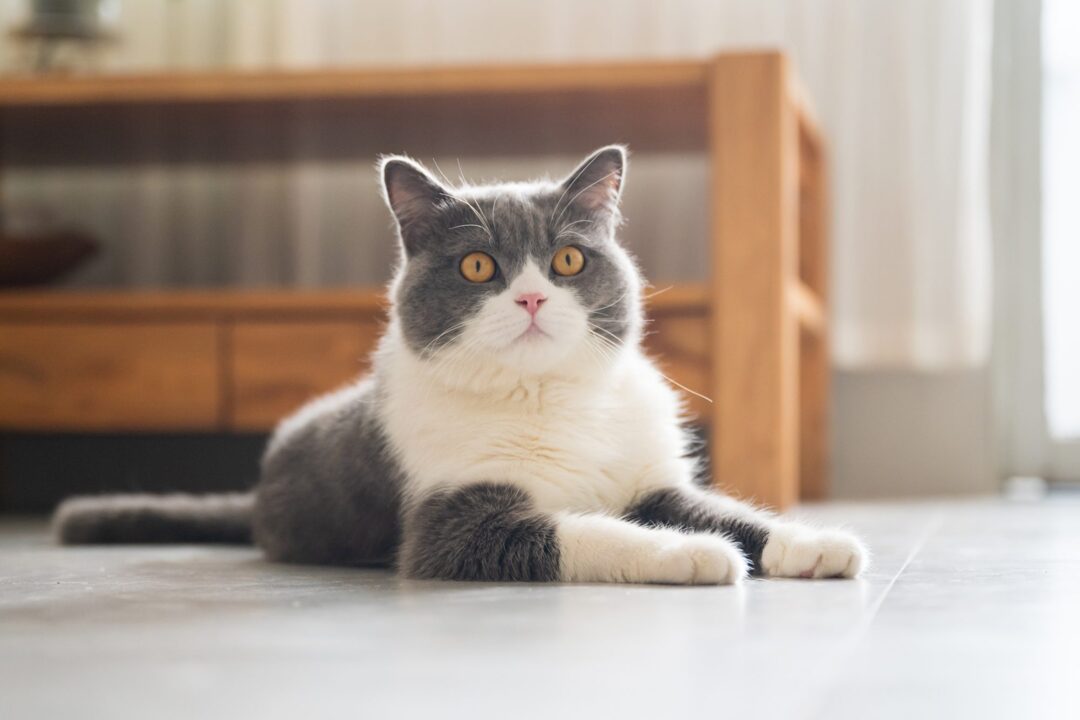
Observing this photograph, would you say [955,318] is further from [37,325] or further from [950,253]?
[37,325]

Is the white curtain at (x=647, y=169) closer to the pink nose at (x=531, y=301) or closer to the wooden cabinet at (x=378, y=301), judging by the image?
the wooden cabinet at (x=378, y=301)

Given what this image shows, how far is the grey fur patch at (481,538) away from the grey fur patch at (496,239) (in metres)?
0.18

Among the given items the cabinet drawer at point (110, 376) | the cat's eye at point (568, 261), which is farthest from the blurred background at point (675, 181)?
the cat's eye at point (568, 261)

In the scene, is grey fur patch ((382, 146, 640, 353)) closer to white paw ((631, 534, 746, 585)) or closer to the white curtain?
white paw ((631, 534, 746, 585))

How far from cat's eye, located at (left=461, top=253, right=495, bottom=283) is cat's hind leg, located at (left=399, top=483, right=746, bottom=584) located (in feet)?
0.73

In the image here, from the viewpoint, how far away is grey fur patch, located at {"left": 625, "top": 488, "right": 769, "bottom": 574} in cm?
129

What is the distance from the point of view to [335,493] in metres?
1.49

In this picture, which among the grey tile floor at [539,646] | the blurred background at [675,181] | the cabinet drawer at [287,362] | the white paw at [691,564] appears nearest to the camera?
the grey tile floor at [539,646]

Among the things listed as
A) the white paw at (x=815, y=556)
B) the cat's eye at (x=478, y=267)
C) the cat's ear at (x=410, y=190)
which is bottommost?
the white paw at (x=815, y=556)

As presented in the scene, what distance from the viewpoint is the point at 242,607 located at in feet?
3.55

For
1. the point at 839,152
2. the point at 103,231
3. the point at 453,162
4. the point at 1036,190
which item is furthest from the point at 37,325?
the point at 1036,190

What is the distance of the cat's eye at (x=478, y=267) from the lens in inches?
52.1

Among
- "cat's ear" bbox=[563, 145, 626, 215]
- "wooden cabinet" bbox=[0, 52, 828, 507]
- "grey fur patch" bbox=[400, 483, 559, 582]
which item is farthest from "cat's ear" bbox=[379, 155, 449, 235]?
"wooden cabinet" bbox=[0, 52, 828, 507]

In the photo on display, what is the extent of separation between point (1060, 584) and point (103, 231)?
2.53 metres
